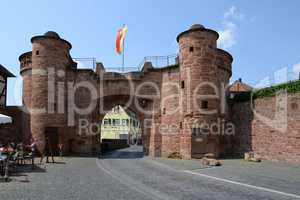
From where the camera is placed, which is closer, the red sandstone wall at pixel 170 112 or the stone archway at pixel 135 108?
the red sandstone wall at pixel 170 112

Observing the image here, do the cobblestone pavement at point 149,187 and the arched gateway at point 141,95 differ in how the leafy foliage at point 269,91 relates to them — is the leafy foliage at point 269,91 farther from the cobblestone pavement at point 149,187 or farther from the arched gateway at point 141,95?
the cobblestone pavement at point 149,187

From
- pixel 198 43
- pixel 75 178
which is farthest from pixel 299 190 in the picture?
pixel 198 43

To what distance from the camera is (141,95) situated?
23.5 meters

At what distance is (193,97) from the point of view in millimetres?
20812

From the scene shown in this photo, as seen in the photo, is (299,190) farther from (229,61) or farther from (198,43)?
(229,61)

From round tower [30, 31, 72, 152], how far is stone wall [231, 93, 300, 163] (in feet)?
40.2

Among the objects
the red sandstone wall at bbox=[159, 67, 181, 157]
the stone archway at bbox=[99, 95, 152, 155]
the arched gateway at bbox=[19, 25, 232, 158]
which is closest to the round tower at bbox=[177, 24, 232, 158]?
the arched gateway at bbox=[19, 25, 232, 158]

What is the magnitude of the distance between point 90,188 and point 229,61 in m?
18.8

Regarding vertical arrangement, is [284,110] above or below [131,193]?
above

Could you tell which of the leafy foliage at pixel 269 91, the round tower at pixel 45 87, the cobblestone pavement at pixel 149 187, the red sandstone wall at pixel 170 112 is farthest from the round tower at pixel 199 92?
the round tower at pixel 45 87

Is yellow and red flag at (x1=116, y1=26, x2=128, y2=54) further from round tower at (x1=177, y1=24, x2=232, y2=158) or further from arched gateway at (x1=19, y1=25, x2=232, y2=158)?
round tower at (x1=177, y1=24, x2=232, y2=158)

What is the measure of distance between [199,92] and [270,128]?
15.6 feet

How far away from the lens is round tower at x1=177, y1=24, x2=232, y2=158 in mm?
20359

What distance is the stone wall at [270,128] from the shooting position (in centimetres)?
1716
